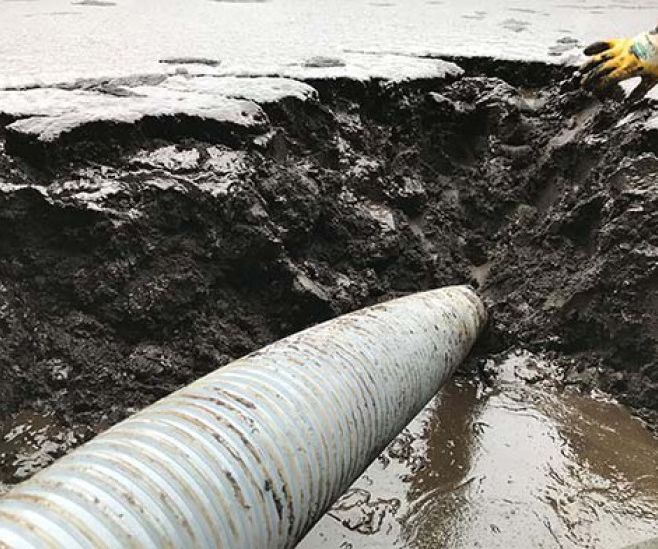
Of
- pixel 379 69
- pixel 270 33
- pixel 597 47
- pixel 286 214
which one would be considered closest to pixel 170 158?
pixel 286 214

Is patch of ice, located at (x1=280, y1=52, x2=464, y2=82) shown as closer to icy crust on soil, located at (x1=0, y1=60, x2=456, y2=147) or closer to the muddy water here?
icy crust on soil, located at (x1=0, y1=60, x2=456, y2=147)

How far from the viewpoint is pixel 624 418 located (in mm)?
2711

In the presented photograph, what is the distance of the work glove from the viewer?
10.3 feet

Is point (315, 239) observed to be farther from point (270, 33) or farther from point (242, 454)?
point (270, 33)

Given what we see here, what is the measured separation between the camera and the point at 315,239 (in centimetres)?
308

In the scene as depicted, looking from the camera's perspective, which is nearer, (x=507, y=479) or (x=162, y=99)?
(x=507, y=479)

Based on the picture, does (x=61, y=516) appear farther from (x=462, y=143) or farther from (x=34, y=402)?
(x=462, y=143)

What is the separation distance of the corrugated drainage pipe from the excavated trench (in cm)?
77

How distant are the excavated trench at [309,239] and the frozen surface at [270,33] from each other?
54cm

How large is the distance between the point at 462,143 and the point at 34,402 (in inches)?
92.1

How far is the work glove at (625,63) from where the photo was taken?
313cm

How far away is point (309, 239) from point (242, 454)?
5.45ft

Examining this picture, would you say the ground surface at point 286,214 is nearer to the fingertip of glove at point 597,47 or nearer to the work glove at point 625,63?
the work glove at point 625,63

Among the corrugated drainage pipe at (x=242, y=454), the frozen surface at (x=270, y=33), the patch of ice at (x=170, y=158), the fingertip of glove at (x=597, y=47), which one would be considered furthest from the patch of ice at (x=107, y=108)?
the fingertip of glove at (x=597, y=47)
